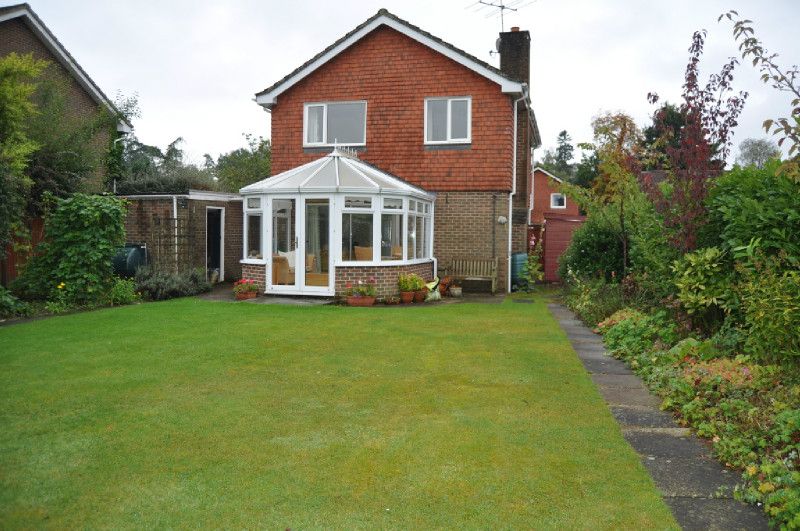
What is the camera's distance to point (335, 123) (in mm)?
18922

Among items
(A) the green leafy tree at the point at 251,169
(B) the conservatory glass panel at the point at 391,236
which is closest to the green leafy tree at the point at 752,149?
(A) the green leafy tree at the point at 251,169

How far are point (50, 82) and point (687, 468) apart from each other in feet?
61.7

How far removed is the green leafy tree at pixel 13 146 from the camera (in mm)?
12047

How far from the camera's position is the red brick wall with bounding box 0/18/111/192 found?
61.0 feet

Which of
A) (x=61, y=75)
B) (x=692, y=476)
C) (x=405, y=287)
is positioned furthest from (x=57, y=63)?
(x=692, y=476)

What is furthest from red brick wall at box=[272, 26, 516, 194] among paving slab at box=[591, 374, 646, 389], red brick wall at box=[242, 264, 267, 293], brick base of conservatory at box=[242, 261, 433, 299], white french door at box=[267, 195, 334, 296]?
paving slab at box=[591, 374, 646, 389]

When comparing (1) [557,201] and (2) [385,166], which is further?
(1) [557,201]

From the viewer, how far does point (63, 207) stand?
1388cm

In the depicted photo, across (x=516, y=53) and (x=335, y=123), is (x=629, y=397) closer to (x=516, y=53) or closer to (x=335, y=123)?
(x=335, y=123)

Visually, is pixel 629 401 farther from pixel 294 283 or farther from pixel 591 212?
pixel 294 283

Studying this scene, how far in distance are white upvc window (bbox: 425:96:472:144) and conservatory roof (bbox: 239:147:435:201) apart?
2347 millimetres

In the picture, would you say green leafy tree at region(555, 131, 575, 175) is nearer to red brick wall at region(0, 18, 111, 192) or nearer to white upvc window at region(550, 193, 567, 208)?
white upvc window at region(550, 193, 567, 208)

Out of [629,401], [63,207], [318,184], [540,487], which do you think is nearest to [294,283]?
[318,184]

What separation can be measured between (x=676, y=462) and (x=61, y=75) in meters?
21.0
